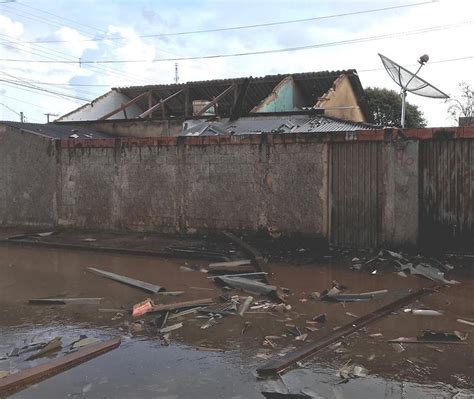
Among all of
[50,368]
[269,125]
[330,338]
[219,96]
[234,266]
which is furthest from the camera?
[219,96]

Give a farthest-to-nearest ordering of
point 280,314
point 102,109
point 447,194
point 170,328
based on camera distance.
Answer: point 102,109, point 447,194, point 280,314, point 170,328

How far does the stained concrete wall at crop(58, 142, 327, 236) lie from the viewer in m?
10.3

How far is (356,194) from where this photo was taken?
386 inches

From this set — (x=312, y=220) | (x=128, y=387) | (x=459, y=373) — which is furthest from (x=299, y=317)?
(x=312, y=220)

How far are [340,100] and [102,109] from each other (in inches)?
413

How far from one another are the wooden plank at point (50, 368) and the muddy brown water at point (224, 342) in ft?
0.30

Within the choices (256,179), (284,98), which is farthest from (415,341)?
(284,98)

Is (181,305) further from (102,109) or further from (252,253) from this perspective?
(102,109)

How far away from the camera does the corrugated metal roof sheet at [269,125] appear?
1320cm

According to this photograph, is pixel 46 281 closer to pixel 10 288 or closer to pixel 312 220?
pixel 10 288

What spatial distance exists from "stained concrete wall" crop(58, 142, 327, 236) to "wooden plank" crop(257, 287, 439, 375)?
3.70 m

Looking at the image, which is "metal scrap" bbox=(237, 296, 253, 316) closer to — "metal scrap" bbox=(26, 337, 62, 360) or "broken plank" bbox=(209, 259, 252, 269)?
"broken plank" bbox=(209, 259, 252, 269)

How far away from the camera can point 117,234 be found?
12.3m

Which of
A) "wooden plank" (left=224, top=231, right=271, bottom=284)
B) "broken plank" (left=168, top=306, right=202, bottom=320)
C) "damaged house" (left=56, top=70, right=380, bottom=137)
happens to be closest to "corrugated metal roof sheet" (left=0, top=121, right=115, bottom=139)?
"damaged house" (left=56, top=70, right=380, bottom=137)
